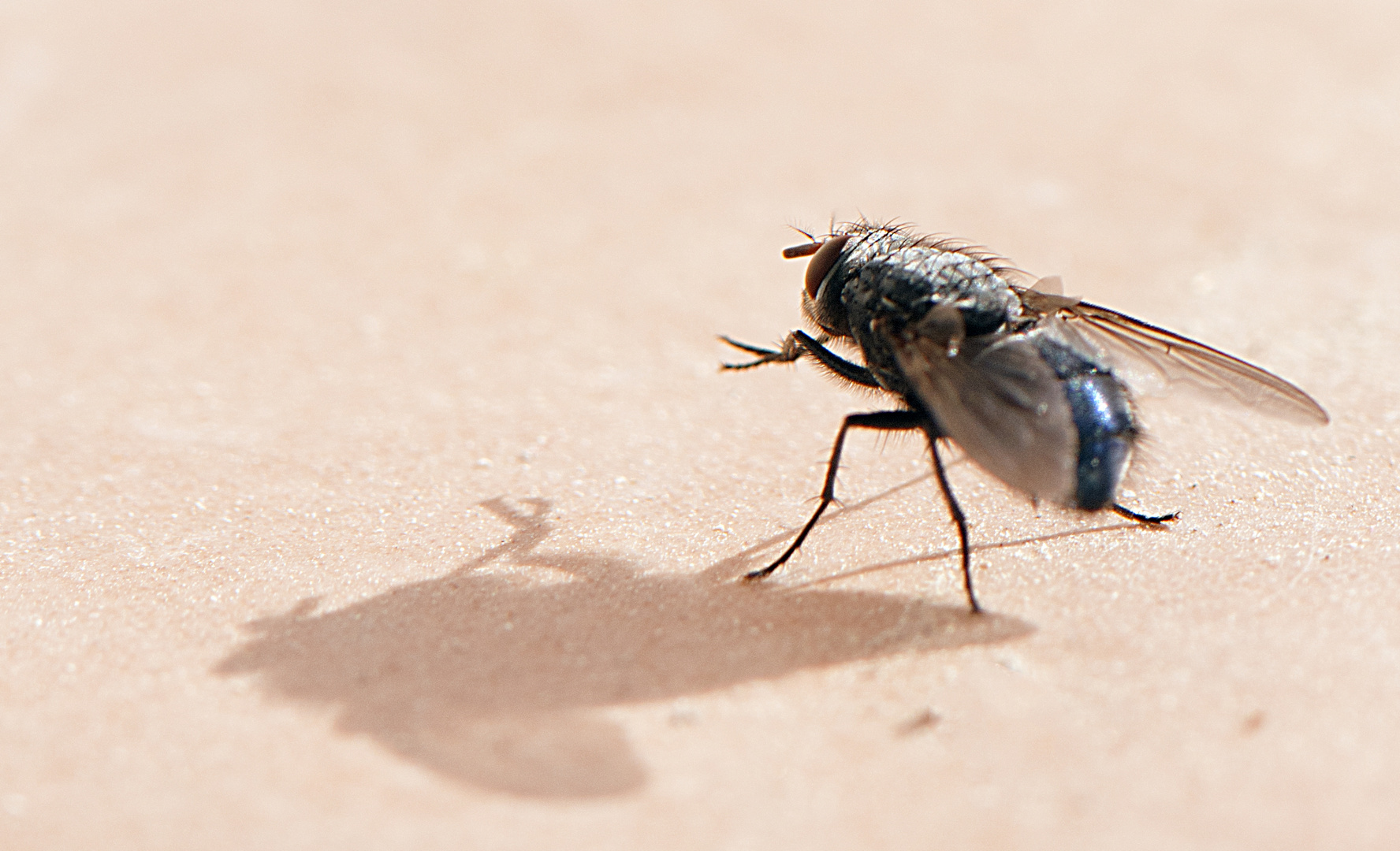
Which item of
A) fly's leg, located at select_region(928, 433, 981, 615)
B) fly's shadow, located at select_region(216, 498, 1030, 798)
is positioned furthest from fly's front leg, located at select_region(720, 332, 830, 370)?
fly's shadow, located at select_region(216, 498, 1030, 798)

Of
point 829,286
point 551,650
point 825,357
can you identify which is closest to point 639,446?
point 825,357

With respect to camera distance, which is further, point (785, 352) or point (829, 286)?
point (785, 352)

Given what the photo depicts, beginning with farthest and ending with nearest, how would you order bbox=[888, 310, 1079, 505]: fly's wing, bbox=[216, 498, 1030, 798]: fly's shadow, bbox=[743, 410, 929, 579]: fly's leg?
bbox=[743, 410, 929, 579]: fly's leg < bbox=[888, 310, 1079, 505]: fly's wing < bbox=[216, 498, 1030, 798]: fly's shadow

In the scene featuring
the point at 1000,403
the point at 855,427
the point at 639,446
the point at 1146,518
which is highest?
the point at 1000,403

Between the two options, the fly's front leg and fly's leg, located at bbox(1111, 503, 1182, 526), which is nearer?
fly's leg, located at bbox(1111, 503, 1182, 526)

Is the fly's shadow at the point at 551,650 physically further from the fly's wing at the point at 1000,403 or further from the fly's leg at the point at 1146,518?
the fly's leg at the point at 1146,518

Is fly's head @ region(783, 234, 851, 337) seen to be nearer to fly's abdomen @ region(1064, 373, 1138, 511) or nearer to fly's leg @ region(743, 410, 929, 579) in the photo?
fly's leg @ region(743, 410, 929, 579)

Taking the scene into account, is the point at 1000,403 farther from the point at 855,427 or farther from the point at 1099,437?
the point at 855,427
